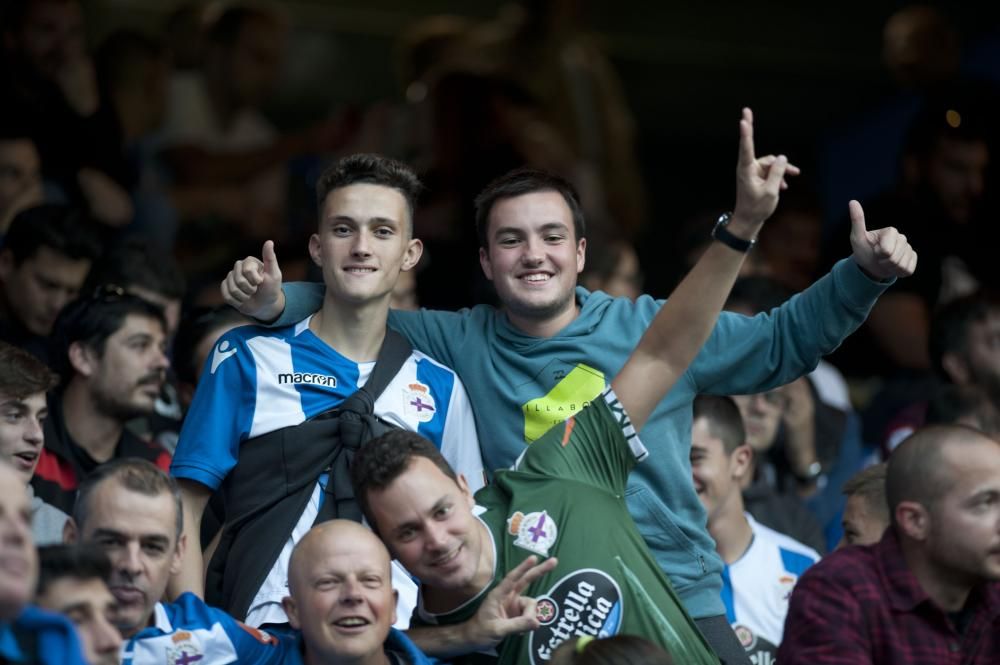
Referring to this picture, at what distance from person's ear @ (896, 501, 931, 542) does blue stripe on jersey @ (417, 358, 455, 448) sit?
126 cm

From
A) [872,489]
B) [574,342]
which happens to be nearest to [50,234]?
[574,342]

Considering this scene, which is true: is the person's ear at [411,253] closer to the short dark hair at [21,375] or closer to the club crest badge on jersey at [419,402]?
the club crest badge on jersey at [419,402]

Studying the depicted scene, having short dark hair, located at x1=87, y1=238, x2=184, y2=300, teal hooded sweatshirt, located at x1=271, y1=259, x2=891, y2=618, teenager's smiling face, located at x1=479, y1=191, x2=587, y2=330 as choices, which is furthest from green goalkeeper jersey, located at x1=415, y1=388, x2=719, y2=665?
short dark hair, located at x1=87, y1=238, x2=184, y2=300

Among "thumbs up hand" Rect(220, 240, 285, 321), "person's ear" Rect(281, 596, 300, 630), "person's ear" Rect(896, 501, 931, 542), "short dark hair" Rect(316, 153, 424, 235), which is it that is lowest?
"person's ear" Rect(281, 596, 300, 630)

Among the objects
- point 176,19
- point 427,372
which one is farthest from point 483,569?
point 176,19

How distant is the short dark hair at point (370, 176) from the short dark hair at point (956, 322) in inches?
107

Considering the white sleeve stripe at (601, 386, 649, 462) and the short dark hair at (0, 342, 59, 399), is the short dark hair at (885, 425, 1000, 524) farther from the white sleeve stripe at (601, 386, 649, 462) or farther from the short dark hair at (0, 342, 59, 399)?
the short dark hair at (0, 342, 59, 399)

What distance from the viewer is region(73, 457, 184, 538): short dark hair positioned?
399cm

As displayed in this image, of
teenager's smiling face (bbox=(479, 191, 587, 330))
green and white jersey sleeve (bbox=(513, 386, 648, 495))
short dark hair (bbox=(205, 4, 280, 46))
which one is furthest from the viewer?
short dark hair (bbox=(205, 4, 280, 46))

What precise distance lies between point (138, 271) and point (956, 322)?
10.4 feet

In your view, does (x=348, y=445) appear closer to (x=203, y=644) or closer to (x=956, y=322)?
(x=203, y=644)

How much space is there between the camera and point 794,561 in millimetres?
5391

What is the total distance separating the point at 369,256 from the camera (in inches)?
173

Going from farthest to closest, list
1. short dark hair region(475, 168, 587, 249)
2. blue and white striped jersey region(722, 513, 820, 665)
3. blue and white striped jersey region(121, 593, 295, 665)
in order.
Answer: blue and white striped jersey region(722, 513, 820, 665) → short dark hair region(475, 168, 587, 249) → blue and white striped jersey region(121, 593, 295, 665)
